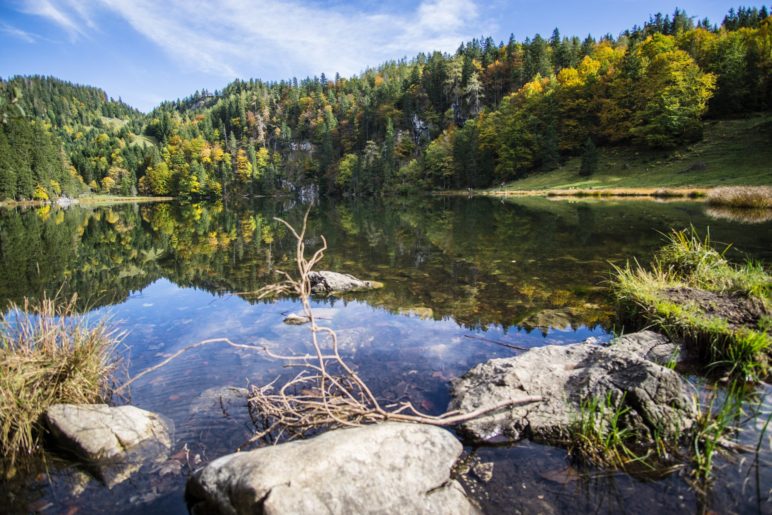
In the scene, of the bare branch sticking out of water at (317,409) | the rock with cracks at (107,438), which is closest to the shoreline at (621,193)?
the bare branch sticking out of water at (317,409)

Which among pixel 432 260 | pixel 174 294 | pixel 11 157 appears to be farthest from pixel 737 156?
pixel 11 157

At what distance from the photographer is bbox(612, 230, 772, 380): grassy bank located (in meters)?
6.19

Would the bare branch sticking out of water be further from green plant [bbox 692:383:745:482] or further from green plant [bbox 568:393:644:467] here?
green plant [bbox 692:383:745:482]

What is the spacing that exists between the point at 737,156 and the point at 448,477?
223 feet

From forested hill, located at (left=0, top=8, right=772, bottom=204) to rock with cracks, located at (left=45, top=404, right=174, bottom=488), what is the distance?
3774 mm

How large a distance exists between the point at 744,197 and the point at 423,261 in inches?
1284

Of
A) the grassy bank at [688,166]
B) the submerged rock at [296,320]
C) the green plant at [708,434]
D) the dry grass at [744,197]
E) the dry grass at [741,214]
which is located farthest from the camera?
the grassy bank at [688,166]

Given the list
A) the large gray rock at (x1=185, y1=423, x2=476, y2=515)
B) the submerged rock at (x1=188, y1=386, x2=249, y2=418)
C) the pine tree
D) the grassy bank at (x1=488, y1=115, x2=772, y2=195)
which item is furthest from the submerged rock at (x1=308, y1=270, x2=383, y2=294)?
the pine tree

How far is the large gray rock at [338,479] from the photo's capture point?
3631mm

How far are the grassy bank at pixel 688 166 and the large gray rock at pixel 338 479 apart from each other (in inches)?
2018

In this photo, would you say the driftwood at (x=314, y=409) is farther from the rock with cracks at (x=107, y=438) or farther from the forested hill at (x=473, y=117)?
the forested hill at (x=473, y=117)

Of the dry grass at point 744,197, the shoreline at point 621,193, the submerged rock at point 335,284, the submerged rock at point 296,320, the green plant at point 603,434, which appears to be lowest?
the green plant at point 603,434

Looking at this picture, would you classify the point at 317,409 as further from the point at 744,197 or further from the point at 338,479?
the point at 744,197

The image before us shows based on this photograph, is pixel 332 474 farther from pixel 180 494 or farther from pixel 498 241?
pixel 498 241
